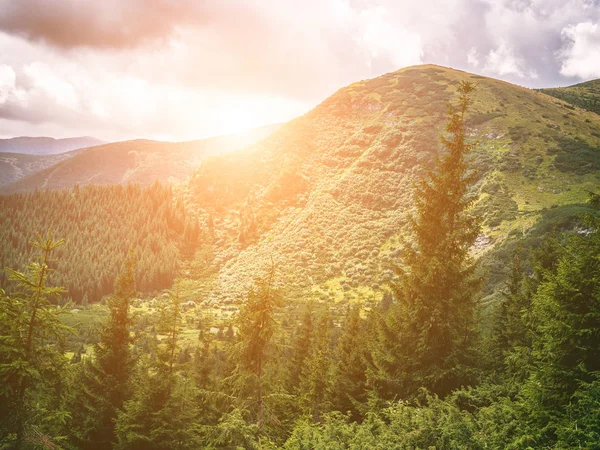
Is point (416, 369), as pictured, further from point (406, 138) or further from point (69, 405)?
point (406, 138)

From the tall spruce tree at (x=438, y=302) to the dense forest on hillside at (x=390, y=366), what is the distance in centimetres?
6

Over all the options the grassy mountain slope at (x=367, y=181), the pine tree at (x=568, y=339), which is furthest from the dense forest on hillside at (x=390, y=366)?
the grassy mountain slope at (x=367, y=181)

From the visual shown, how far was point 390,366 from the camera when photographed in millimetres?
15820

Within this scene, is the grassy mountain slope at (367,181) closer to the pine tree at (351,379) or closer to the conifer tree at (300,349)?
the conifer tree at (300,349)

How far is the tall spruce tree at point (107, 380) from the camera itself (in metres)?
18.8

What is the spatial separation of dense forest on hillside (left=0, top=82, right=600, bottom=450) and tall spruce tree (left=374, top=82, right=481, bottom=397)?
0.06m

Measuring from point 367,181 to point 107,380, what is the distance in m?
113

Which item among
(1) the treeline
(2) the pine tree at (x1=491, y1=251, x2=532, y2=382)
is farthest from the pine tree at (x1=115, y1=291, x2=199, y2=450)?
(1) the treeline

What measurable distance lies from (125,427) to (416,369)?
1373 cm

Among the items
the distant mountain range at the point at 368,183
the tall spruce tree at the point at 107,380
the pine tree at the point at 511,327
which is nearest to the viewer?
the tall spruce tree at the point at 107,380

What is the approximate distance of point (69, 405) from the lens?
2195cm

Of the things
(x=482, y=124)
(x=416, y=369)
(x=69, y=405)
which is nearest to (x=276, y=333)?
(x=416, y=369)

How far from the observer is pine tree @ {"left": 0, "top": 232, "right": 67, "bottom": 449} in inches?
418

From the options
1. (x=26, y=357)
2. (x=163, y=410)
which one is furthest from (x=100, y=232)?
(x=26, y=357)
